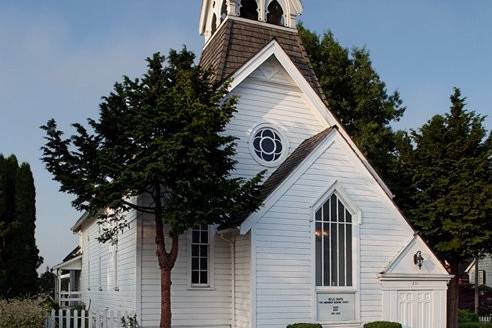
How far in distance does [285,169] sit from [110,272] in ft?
28.3

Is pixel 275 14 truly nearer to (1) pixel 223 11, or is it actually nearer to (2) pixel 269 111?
(1) pixel 223 11

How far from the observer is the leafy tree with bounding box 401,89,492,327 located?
20672mm

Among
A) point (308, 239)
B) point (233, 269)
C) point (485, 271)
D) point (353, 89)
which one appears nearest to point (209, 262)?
point (233, 269)

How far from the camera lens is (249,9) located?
2230cm

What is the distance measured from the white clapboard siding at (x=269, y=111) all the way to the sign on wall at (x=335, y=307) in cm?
446

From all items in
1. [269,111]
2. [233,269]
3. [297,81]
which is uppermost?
[297,81]

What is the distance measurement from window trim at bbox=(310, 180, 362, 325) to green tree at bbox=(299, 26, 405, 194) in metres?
16.3

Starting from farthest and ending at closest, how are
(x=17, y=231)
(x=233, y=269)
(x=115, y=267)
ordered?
(x=115, y=267) → (x=17, y=231) → (x=233, y=269)

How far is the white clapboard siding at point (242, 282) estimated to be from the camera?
16500 mm

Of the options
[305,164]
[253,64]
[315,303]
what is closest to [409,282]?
[315,303]

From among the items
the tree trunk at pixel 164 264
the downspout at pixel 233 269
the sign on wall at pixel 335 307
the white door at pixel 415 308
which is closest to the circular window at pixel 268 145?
the downspout at pixel 233 269

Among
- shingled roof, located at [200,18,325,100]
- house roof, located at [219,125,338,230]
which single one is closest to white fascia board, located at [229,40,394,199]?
shingled roof, located at [200,18,325,100]

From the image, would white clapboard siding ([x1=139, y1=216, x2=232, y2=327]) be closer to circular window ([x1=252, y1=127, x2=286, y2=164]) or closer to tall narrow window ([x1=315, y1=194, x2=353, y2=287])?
tall narrow window ([x1=315, y1=194, x2=353, y2=287])

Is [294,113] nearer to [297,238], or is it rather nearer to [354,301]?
[297,238]
